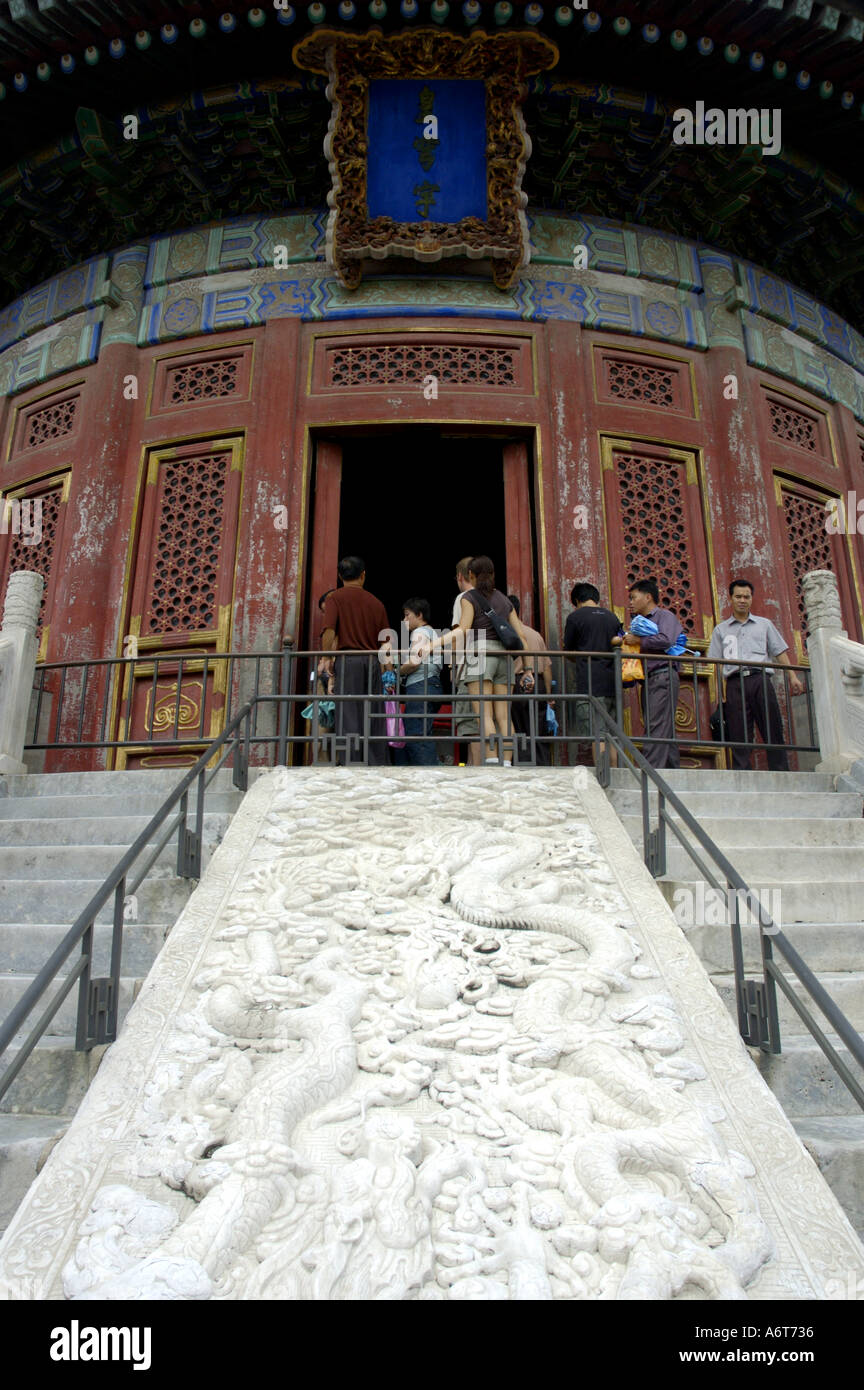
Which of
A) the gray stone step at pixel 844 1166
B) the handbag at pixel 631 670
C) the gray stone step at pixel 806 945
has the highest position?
the handbag at pixel 631 670

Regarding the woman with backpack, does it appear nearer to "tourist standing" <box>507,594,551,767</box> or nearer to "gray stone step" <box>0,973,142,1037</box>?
"tourist standing" <box>507,594,551,767</box>

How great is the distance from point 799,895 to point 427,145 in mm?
6838

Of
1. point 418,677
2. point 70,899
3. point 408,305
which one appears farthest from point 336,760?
point 408,305

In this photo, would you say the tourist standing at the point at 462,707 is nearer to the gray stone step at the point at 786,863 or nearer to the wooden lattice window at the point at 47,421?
the gray stone step at the point at 786,863

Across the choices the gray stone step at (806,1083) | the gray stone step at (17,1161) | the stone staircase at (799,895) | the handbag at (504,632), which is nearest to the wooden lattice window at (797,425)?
the handbag at (504,632)

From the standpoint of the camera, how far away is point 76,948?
4.45 meters

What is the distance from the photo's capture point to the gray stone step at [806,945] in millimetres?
4406

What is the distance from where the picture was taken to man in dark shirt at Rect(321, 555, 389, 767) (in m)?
6.93

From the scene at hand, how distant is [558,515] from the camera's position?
28.1ft

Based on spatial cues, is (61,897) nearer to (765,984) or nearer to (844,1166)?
(765,984)

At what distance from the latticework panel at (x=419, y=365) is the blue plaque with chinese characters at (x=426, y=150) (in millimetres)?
1010

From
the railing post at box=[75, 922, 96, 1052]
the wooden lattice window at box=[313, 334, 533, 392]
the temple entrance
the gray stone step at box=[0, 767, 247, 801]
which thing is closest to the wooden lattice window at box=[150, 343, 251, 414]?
the wooden lattice window at box=[313, 334, 533, 392]

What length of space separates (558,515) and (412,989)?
5384mm

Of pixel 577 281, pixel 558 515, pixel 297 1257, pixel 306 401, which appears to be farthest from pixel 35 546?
pixel 297 1257
